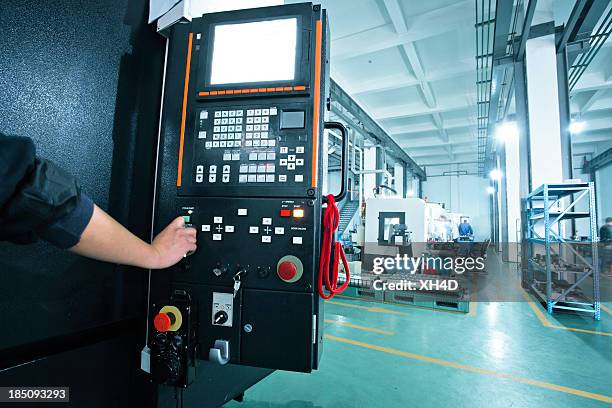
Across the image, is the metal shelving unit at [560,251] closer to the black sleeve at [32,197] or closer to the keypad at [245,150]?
the keypad at [245,150]

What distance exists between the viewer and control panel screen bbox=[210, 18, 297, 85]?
1198 mm

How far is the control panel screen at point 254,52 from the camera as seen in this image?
1198 millimetres

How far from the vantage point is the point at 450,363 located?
2.69 m

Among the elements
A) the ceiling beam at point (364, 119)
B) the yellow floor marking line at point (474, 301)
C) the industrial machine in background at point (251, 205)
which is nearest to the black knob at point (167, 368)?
the industrial machine in background at point (251, 205)

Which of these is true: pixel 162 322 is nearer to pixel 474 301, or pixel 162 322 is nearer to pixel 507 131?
pixel 474 301

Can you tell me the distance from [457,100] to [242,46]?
10.4 meters

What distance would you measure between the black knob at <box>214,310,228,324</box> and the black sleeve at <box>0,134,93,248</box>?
1.96 ft

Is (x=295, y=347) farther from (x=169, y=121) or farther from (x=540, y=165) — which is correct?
(x=540, y=165)

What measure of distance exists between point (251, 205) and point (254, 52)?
607mm

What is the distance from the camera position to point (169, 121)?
132 cm

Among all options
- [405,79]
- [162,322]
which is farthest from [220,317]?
[405,79]

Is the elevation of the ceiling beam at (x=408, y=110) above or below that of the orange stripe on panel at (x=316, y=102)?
above

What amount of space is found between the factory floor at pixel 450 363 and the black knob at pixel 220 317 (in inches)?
46.5

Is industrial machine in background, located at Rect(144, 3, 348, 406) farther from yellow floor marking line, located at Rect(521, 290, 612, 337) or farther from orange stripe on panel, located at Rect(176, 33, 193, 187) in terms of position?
yellow floor marking line, located at Rect(521, 290, 612, 337)
